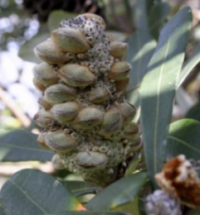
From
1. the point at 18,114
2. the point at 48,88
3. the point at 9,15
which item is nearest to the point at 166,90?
the point at 48,88

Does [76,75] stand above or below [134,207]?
above

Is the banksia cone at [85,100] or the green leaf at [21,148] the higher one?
the banksia cone at [85,100]

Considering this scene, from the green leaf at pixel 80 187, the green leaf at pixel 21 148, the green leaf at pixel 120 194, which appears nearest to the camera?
the green leaf at pixel 120 194

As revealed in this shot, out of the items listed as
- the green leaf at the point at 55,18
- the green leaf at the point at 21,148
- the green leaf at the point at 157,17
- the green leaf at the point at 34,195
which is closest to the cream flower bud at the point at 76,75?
the green leaf at the point at 34,195

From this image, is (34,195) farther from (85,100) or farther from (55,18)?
(55,18)

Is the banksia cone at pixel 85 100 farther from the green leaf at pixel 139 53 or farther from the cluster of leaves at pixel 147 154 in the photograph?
the green leaf at pixel 139 53

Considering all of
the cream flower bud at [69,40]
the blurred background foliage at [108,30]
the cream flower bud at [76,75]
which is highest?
the cream flower bud at [69,40]

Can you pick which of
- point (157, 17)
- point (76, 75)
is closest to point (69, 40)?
point (76, 75)
